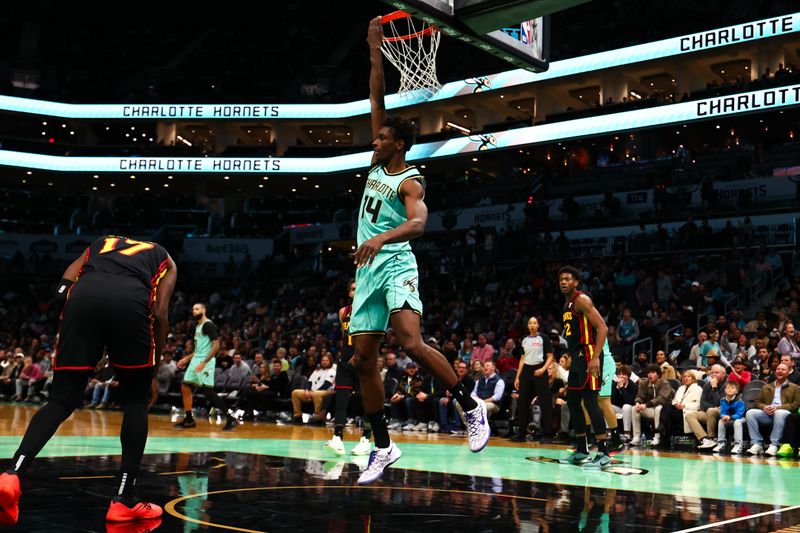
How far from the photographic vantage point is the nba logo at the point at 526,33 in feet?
29.8

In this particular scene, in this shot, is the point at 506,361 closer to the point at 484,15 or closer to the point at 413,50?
the point at 413,50

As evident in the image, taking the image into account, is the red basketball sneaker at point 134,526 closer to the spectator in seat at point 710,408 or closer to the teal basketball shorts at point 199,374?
the teal basketball shorts at point 199,374

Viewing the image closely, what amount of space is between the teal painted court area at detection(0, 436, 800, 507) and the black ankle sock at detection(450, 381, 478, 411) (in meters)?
1.71

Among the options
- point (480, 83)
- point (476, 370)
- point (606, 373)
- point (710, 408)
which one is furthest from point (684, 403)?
point (480, 83)

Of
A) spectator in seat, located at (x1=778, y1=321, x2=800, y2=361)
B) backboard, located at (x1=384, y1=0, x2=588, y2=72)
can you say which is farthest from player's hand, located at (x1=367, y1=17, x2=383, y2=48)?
spectator in seat, located at (x1=778, y1=321, x2=800, y2=361)

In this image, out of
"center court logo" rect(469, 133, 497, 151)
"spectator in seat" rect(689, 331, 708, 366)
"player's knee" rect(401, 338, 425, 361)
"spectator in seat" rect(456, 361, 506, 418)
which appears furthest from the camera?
"center court logo" rect(469, 133, 497, 151)

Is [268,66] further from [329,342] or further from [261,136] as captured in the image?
[329,342]

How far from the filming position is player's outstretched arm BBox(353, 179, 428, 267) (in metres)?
4.85

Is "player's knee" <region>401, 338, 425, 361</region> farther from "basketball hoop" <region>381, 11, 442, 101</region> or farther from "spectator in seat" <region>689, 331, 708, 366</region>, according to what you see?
"spectator in seat" <region>689, 331, 708, 366</region>

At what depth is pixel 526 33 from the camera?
917cm

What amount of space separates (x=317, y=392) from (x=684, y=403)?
6.61m

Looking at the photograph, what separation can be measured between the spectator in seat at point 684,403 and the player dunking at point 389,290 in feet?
25.2

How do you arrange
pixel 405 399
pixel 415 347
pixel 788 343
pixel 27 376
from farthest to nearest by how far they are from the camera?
pixel 27 376 < pixel 405 399 < pixel 788 343 < pixel 415 347

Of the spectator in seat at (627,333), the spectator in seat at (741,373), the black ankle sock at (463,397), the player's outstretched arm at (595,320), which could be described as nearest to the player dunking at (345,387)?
the player's outstretched arm at (595,320)
